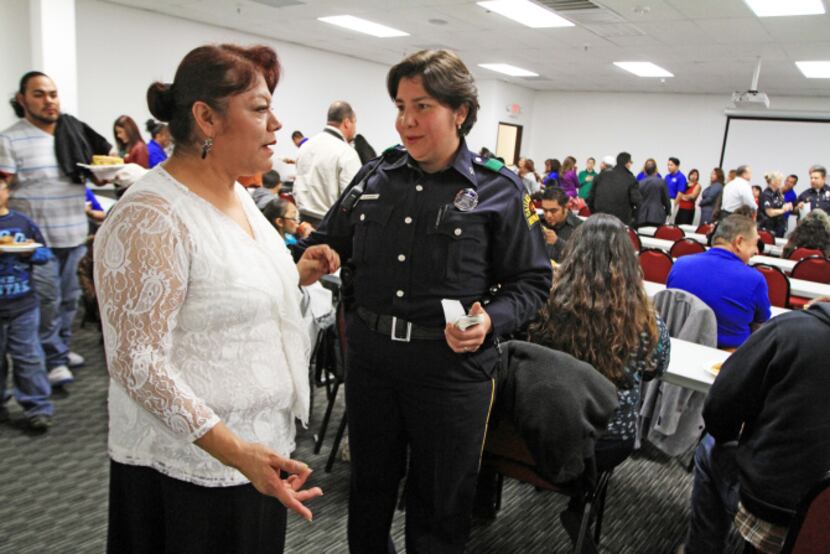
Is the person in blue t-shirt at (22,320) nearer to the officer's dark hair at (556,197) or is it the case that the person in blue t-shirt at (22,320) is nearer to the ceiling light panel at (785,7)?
the officer's dark hair at (556,197)

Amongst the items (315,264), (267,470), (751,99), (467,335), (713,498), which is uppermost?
(751,99)

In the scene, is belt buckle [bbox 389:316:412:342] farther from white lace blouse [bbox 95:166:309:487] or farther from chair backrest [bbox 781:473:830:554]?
chair backrest [bbox 781:473:830:554]

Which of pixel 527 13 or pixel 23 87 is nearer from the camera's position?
pixel 23 87

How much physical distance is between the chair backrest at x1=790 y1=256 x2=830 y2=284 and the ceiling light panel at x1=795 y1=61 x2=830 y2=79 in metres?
5.12

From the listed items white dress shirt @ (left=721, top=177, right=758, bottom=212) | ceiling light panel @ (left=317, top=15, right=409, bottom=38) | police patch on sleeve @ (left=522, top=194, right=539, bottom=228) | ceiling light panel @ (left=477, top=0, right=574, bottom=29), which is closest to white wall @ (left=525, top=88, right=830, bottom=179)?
white dress shirt @ (left=721, top=177, right=758, bottom=212)

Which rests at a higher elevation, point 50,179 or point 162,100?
point 162,100

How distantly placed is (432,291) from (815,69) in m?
9.97

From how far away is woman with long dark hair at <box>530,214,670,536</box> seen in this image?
6.62ft

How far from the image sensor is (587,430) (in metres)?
1.73

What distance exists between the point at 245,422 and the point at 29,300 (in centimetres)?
248

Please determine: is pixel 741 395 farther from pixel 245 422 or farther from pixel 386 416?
pixel 245 422

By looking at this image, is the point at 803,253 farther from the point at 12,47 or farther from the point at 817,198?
the point at 12,47

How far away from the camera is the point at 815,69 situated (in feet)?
29.0

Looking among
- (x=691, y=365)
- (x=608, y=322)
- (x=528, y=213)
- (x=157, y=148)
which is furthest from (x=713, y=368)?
(x=157, y=148)
